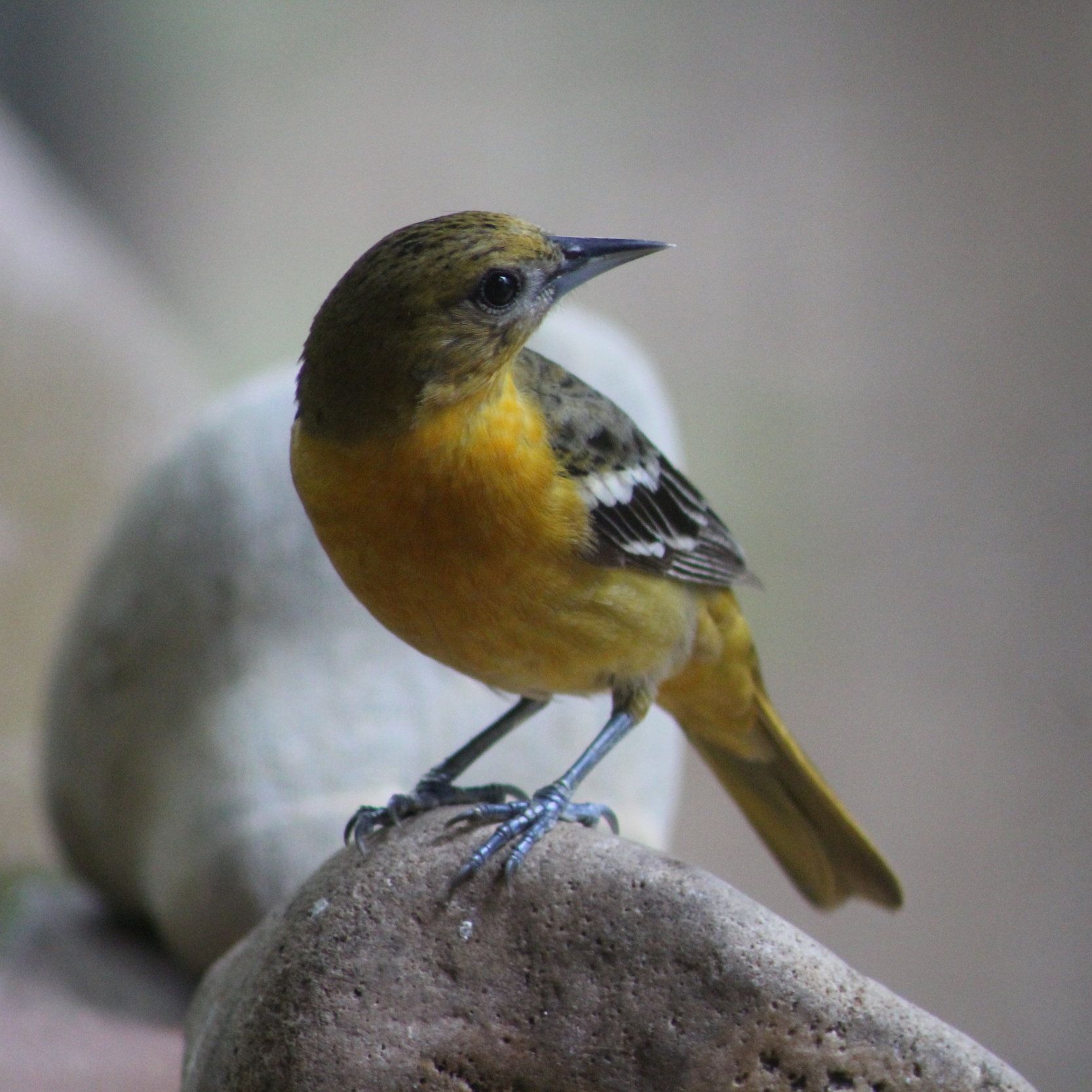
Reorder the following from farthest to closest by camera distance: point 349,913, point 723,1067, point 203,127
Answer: point 203,127 < point 349,913 < point 723,1067

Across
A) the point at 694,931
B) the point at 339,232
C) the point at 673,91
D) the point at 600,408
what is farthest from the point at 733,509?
the point at 694,931

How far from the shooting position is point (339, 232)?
753 cm

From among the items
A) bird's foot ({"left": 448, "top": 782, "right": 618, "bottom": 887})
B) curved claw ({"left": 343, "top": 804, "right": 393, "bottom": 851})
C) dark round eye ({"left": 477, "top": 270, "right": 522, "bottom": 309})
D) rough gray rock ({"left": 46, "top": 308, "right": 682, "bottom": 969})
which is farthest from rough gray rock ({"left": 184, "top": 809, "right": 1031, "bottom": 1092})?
rough gray rock ({"left": 46, "top": 308, "right": 682, "bottom": 969})

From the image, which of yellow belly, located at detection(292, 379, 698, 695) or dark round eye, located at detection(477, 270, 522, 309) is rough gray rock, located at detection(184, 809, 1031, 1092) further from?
dark round eye, located at detection(477, 270, 522, 309)

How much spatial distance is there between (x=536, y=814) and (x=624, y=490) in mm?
771

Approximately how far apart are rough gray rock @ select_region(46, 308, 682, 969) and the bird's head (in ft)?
6.18

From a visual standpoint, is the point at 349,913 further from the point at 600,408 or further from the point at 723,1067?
the point at 600,408

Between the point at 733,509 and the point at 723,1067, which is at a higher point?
the point at 733,509

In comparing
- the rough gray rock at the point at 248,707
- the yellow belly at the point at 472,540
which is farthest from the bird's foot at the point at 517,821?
the rough gray rock at the point at 248,707

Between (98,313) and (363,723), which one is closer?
(363,723)

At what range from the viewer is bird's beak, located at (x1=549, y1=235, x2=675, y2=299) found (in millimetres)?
2658

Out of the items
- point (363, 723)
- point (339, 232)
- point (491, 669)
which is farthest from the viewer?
point (339, 232)

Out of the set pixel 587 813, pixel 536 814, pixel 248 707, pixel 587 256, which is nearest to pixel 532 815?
pixel 536 814

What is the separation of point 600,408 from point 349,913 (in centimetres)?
126
